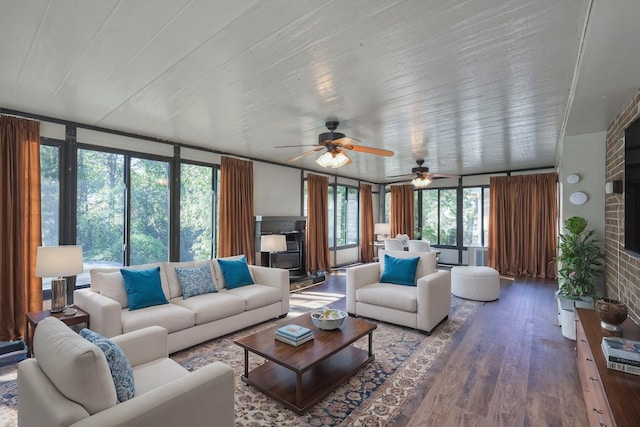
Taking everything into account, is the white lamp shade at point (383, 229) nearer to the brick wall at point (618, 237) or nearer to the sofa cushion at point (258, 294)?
the sofa cushion at point (258, 294)

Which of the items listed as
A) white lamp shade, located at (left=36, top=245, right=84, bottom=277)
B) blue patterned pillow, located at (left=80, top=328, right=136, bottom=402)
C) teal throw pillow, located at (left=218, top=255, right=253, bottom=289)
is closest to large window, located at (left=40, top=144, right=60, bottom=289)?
white lamp shade, located at (left=36, top=245, right=84, bottom=277)

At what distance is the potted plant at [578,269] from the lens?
3.35 meters

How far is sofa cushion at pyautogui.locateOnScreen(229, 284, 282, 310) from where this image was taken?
359 cm

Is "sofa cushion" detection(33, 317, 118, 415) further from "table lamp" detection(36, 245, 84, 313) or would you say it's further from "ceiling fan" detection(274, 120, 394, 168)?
"ceiling fan" detection(274, 120, 394, 168)

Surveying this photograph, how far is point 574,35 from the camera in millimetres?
1842

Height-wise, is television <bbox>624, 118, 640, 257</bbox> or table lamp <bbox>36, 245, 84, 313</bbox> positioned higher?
television <bbox>624, 118, 640, 257</bbox>

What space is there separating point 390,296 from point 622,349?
2.18 m

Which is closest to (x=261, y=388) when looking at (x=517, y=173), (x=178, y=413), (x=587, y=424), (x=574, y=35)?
(x=178, y=413)

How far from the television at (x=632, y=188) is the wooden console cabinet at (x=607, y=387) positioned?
626 millimetres

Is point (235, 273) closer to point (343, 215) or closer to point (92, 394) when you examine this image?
point (92, 394)

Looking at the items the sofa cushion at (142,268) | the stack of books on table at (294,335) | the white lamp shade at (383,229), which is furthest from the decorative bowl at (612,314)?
the white lamp shade at (383,229)

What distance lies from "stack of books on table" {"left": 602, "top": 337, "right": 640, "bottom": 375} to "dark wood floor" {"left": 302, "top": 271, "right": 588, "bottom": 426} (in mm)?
625

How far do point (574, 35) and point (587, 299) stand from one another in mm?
2866

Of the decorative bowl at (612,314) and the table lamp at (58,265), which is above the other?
the table lamp at (58,265)
